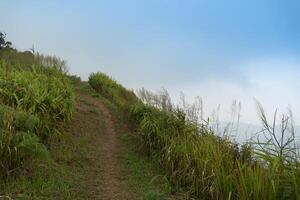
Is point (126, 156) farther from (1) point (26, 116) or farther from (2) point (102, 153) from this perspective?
(1) point (26, 116)

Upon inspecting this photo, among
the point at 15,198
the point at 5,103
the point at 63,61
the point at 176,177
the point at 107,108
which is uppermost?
the point at 63,61

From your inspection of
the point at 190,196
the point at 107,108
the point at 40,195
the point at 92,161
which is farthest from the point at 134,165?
the point at 107,108

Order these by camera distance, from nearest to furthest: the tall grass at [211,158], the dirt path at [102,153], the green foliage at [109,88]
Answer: the tall grass at [211,158] → the dirt path at [102,153] → the green foliage at [109,88]

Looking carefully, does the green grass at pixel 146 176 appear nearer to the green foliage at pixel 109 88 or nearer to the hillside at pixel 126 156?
the hillside at pixel 126 156

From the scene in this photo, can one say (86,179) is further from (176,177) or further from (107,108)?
(107,108)

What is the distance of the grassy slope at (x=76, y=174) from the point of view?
20.1ft

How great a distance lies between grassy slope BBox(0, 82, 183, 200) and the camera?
20.1 feet

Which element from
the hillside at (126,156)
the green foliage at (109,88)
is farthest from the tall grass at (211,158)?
the green foliage at (109,88)

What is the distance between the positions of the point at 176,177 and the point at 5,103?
4.03 metres

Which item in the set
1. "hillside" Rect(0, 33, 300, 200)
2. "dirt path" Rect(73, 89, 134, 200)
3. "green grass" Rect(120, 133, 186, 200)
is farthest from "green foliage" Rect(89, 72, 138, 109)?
"green grass" Rect(120, 133, 186, 200)

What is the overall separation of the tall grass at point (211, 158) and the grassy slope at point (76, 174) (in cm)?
38

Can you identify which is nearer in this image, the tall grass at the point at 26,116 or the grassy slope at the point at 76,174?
the grassy slope at the point at 76,174

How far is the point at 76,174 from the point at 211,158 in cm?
248

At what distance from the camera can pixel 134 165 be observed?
862 centimetres
